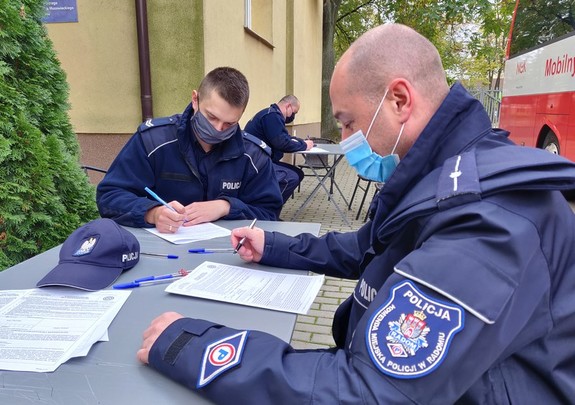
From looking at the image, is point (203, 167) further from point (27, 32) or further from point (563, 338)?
point (563, 338)

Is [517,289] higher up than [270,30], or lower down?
lower down

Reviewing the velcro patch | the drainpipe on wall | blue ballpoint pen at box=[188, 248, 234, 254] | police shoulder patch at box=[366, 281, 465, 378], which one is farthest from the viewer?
the drainpipe on wall

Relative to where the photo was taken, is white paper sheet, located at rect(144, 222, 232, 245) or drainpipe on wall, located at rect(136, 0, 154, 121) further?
drainpipe on wall, located at rect(136, 0, 154, 121)

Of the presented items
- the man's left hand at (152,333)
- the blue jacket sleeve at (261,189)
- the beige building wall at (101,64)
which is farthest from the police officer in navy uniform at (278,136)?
the man's left hand at (152,333)

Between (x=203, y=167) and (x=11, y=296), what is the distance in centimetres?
136

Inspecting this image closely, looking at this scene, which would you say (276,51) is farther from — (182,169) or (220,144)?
(182,169)

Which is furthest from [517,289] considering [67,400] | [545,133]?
[545,133]

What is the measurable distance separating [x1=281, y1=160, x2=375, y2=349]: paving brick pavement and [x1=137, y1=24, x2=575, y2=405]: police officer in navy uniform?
99 cm

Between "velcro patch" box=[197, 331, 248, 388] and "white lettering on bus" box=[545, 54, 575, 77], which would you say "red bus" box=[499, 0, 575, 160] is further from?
"velcro patch" box=[197, 331, 248, 388]

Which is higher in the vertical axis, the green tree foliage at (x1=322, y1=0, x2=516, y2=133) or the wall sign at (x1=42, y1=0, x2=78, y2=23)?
the green tree foliage at (x1=322, y1=0, x2=516, y2=133)

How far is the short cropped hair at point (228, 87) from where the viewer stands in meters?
2.42

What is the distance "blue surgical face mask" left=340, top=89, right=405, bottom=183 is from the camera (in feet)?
4.40

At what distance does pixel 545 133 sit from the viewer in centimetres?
636

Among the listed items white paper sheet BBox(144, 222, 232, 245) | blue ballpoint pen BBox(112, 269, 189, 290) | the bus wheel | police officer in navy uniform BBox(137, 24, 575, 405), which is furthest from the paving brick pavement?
the bus wheel
